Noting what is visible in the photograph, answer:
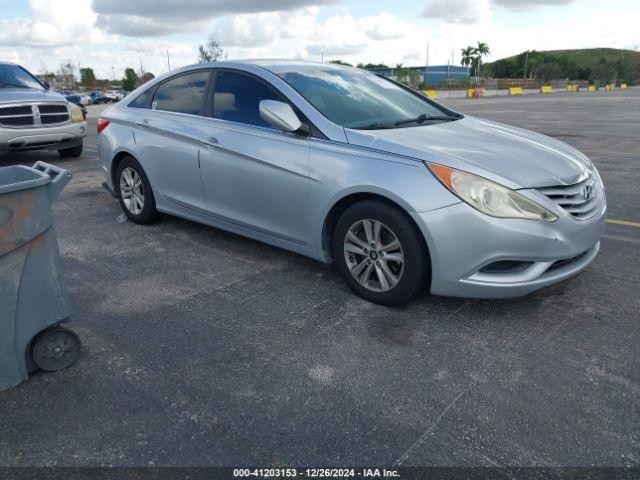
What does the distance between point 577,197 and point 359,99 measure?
1.73m

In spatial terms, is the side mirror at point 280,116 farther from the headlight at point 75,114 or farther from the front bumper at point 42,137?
the headlight at point 75,114

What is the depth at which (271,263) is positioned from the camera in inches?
175

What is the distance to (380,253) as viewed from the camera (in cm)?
349

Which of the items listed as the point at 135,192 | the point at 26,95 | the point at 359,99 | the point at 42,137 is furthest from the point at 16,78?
the point at 359,99

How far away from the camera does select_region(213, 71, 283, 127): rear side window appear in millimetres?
4184

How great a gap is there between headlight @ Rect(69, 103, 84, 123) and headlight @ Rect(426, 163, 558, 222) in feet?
27.9

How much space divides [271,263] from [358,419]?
2.16 m

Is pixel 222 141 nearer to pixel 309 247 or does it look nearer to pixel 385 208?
pixel 309 247

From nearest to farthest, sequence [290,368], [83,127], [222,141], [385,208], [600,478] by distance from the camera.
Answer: [600,478] < [290,368] < [385,208] < [222,141] < [83,127]

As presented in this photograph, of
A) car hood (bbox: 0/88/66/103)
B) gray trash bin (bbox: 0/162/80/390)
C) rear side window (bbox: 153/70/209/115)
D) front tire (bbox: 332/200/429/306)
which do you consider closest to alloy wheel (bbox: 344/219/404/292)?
front tire (bbox: 332/200/429/306)

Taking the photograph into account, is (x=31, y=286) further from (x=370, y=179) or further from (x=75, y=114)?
(x=75, y=114)

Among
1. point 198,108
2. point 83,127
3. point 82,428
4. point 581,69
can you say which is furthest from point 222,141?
point 581,69

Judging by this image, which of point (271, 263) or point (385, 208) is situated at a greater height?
point (385, 208)

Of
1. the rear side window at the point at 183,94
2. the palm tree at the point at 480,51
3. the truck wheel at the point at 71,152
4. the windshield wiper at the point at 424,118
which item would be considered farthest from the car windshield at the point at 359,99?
the palm tree at the point at 480,51
